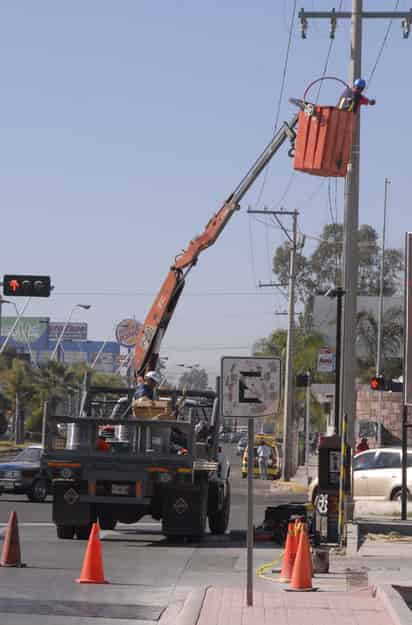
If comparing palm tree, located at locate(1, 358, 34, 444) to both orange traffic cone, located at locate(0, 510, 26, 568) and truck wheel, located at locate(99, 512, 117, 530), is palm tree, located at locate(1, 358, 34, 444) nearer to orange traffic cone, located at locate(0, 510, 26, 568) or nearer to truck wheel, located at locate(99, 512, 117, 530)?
truck wheel, located at locate(99, 512, 117, 530)

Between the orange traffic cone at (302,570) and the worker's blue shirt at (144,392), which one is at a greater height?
the worker's blue shirt at (144,392)

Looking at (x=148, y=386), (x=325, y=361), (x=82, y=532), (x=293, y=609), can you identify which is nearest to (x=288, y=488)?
(x=325, y=361)

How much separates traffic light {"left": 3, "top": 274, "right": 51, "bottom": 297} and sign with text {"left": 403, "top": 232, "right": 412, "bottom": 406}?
36.2 ft

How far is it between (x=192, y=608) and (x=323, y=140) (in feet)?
36.1

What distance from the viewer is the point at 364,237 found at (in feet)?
290

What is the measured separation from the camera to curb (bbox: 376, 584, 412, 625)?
35.9 ft

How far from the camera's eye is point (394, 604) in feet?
39.0

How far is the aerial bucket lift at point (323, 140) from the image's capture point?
67.5 ft

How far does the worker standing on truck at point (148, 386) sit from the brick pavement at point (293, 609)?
8.21m

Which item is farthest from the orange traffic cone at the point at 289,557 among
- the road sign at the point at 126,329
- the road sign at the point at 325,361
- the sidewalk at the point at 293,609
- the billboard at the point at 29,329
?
the billboard at the point at 29,329

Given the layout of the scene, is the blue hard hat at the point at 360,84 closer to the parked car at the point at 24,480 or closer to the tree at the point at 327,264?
the parked car at the point at 24,480

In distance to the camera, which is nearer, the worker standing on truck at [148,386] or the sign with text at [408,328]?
the sign with text at [408,328]

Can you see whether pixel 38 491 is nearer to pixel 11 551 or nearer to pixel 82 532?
pixel 82 532

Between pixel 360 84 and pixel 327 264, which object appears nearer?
pixel 360 84
